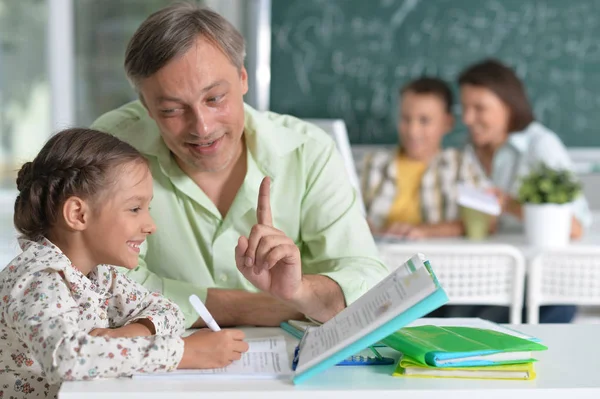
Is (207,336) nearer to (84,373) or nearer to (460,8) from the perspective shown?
(84,373)

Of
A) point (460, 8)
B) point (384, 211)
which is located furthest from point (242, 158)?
point (460, 8)

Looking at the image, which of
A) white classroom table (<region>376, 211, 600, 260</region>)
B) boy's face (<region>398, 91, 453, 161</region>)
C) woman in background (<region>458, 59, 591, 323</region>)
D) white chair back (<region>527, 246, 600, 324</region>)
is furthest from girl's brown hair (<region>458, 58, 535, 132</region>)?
white chair back (<region>527, 246, 600, 324</region>)

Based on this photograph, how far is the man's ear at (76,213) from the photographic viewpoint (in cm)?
156

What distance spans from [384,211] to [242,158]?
2.07 metres

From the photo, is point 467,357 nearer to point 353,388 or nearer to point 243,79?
point 353,388

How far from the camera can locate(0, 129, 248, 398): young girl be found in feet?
4.60

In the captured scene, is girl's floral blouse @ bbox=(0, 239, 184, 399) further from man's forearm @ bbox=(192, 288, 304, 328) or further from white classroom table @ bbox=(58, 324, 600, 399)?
man's forearm @ bbox=(192, 288, 304, 328)

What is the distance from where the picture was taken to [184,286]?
6.15ft

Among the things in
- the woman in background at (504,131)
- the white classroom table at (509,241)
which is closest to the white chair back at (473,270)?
the white classroom table at (509,241)

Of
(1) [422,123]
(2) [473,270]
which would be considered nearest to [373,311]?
(2) [473,270]

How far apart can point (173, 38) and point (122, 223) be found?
45 cm

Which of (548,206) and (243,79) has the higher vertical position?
(243,79)

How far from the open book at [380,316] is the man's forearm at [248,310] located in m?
0.37

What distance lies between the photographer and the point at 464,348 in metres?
1.43
